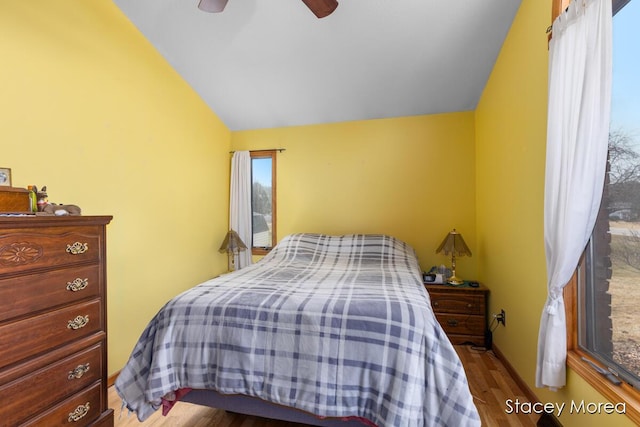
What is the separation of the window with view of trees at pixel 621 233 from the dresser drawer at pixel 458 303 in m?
1.31

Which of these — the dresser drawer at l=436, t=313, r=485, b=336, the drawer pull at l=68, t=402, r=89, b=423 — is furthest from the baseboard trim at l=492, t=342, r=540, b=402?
the drawer pull at l=68, t=402, r=89, b=423

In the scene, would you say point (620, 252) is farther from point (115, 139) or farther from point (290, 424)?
point (115, 139)

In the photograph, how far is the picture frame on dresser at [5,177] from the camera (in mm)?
1532

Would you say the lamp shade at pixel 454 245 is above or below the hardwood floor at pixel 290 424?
above

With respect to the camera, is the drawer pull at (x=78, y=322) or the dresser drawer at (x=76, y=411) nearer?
the dresser drawer at (x=76, y=411)

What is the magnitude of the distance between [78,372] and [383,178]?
292 centimetres

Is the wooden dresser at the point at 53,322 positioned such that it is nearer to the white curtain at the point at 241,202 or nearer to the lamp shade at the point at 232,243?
the lamp shade at the point at 232,243

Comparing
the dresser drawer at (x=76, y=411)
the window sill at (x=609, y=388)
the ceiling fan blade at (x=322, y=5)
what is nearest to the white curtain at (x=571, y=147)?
the window sill at (x=609, y=388)

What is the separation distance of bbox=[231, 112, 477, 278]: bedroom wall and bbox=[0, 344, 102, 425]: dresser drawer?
2.26 m

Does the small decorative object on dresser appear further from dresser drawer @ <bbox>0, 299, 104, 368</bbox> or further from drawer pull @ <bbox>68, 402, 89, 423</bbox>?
drawer pull @ <bbox>68, 402, 89, 423</bbox>

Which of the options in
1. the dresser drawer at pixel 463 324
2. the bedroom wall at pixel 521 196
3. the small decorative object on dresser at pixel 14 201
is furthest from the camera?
the dresser drawer at pixel 463 324

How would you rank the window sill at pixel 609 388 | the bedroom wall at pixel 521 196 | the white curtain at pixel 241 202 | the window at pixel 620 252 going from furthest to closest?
the white curtain at pixel 241 202 < the bedroom wall at pixel 521 196 < the window at pixel 620 252 < the window sill at pixel 609 388

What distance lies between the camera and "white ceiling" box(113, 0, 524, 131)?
2.14 m

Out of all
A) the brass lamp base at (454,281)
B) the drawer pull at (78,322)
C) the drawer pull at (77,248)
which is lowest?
the brass lamp base at (454,281)
